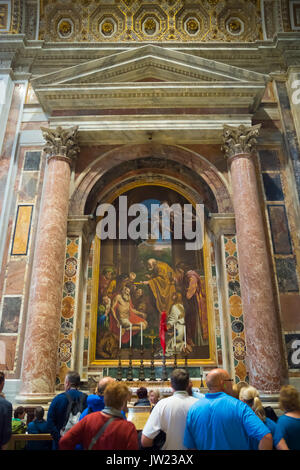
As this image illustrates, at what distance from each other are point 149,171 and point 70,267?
3.71 meters

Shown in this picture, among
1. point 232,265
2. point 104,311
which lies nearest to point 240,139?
point 232,265

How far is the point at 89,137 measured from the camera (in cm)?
995

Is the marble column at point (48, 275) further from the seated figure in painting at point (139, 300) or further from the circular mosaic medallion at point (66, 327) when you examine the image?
the seated figure in painting at point (139, 300)

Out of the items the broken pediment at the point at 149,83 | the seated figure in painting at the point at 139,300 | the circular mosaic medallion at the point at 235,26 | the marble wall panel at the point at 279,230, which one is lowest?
the seated figure in painting at the point at 139,300

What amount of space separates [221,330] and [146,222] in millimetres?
3489

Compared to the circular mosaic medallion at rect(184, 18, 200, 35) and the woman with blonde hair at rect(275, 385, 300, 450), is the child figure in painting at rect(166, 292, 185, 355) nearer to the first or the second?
the woman with blonde hair at rect(275, 385, 300, 450)

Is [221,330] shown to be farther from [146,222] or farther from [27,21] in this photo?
[27,21]

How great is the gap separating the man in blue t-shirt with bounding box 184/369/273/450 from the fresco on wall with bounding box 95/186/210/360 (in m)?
6.15

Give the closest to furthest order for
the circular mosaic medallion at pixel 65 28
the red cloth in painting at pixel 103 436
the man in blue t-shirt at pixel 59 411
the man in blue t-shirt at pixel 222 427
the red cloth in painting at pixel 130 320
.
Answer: the red cloth in painting at pixel 103 436, the man in blue t-shirt at pixel 222 427, the man in blue t-shirt at pixel 59 411, the red cloth in painting at pixel 130 320, the circular mosaic medallion at pixel 65 28

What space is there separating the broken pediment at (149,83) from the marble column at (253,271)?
1090mm

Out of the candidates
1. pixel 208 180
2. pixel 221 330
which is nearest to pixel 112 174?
pixel 208 180

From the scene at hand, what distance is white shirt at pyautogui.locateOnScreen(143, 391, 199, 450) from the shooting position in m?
2.98

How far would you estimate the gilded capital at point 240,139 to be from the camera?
9242 millimetres

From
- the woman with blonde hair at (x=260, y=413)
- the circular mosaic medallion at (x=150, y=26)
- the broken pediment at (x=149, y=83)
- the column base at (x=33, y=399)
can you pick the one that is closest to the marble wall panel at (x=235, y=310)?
the broken pediment at (x=149, y=83)
